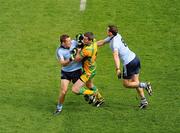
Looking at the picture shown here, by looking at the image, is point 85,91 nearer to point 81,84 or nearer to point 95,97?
point 81,84

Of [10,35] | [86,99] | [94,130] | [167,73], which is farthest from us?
A: [10,35]

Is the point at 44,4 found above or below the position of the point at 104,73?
above

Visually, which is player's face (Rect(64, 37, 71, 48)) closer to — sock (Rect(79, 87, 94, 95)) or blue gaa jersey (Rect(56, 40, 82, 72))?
blue gaa jersey (Rect(56, 40, 82, 72))

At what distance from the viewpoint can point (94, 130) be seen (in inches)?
542

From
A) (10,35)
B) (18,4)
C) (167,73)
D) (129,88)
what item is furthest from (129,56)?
(18,4)

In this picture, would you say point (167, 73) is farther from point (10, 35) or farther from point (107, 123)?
point (10, 35)

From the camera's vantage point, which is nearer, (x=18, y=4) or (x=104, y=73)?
(x=104, y=73)

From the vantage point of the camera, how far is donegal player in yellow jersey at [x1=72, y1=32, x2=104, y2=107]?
14.1m

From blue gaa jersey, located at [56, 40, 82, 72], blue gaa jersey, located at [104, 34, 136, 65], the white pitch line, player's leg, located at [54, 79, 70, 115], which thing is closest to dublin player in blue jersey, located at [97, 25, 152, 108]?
blue gaa jersey, located at [104, 34, 136, 65]

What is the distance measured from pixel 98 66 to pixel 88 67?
2562 mm

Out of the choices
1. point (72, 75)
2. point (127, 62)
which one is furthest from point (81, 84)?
point (127, 62)

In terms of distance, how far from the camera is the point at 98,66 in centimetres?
1692

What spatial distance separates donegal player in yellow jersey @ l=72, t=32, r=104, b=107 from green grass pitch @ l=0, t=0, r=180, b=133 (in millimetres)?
447

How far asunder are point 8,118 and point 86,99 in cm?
203
